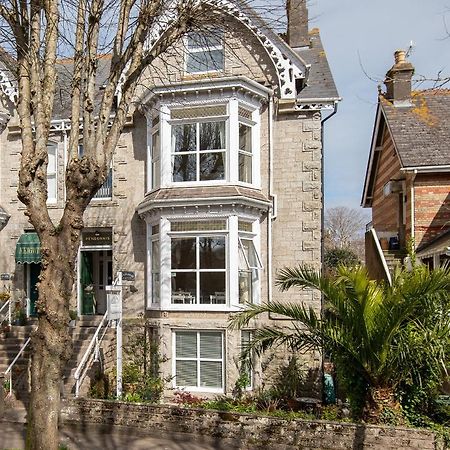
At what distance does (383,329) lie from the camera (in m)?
8.84

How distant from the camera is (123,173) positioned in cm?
1553

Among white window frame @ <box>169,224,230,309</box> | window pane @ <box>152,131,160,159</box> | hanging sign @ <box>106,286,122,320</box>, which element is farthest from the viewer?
window pane @ <box>152,131,160,159</box>

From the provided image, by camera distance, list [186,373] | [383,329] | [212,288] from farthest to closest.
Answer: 1. [212,288]
2. [186,373]
3. [383,329]

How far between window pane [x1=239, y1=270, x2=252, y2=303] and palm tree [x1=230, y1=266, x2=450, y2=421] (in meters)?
4.32

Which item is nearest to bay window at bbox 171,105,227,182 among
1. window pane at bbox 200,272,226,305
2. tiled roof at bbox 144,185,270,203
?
tiled roof at bbox 144,185,270,203

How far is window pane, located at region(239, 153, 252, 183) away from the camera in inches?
559

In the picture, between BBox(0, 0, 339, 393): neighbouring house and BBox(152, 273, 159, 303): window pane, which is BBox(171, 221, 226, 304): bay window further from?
BBox(152, 273, 159, 303): window pane

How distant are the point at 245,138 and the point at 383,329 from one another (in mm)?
7189

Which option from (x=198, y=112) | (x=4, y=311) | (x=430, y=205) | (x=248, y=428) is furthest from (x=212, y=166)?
(x=4, y=311)

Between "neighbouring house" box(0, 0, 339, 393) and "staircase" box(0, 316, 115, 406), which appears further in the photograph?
"neighbouring house" box(0, 0, 339, 393)

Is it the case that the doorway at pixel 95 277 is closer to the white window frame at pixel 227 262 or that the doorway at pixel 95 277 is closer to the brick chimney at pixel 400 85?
the white window frame at pixel 227 262

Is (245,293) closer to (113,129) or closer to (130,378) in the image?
(130,378)

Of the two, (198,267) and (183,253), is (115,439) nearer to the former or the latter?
(198,267)

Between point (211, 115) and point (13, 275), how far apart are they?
7810 millimetres
